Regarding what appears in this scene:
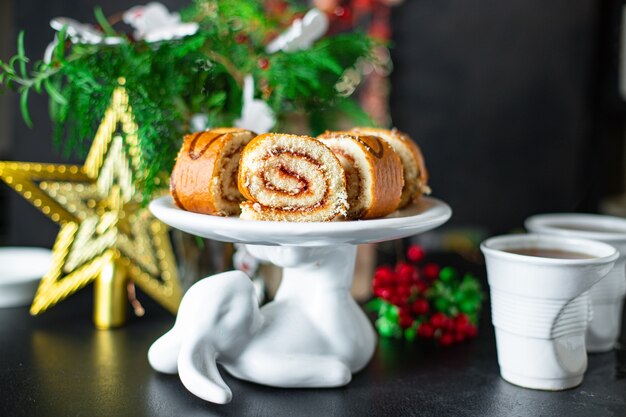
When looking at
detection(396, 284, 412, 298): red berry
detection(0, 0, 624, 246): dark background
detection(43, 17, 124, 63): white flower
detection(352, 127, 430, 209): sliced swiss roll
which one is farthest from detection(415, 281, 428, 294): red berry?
detection(0, 0, 624, 246): dark background

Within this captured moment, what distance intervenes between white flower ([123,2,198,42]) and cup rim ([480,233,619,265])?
1.64 feet

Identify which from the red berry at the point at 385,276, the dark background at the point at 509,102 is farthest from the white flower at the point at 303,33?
the dark background at the point at 509,102

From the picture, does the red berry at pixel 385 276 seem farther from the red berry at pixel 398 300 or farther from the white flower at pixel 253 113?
the white flower at pixel 253 113

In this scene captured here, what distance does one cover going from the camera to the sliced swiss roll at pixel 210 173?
78 centimetres

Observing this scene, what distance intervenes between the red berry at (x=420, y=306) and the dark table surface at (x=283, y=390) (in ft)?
0.16

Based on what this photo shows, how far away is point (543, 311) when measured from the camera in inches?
29.6

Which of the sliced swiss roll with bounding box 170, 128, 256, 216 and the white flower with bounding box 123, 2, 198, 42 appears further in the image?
the white flower with bounding box 123, 2, 198, 42

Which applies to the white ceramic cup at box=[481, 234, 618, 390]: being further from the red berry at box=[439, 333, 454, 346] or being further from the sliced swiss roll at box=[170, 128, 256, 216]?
the sliced swiss roll at box=[170, 128, 256, 216]

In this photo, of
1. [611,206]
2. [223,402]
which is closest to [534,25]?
[611,206]

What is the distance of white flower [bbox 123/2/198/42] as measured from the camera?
939 mm

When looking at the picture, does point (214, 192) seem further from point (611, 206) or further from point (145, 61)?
point (611, 206)

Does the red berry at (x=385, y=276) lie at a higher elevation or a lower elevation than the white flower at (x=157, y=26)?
lower

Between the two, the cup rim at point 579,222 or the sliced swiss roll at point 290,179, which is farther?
the cup rim at point 579,222

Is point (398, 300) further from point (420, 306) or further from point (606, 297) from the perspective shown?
point (606, 297)
